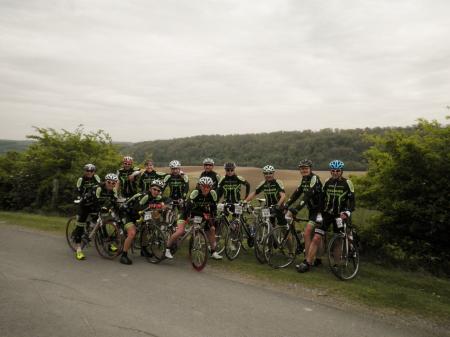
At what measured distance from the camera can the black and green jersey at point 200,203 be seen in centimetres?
883

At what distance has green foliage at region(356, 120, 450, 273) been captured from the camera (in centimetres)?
857

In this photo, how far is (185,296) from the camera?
662 cm

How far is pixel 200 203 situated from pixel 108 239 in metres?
2.58

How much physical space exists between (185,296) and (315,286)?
2.52 m

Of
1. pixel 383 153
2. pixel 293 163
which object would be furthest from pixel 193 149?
pixel 383 153

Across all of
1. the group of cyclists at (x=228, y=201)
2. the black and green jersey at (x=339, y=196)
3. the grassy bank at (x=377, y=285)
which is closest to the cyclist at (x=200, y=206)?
the group of cyclists at (x=228, y=201)

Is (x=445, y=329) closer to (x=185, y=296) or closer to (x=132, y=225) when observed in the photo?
(x=185, y=296)

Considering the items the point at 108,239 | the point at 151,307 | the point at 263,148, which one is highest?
the point at 263,148

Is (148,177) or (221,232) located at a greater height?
(148,177)

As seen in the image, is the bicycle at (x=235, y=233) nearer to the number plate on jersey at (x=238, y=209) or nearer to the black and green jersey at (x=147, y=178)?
the number plate on jersey at (x=238, y=209)

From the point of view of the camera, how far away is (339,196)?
8016mm

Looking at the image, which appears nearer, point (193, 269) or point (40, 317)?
point (40, 317)

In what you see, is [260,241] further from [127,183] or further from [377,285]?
[127,183]

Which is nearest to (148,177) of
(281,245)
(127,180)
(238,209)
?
(127,180)
